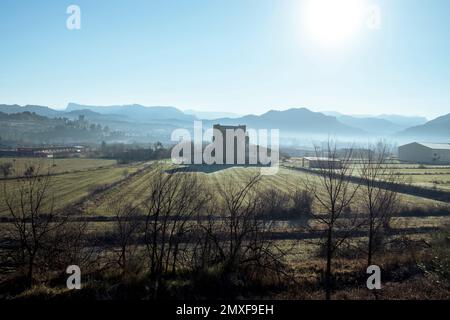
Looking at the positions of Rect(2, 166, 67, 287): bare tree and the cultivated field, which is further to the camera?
the cultivated field

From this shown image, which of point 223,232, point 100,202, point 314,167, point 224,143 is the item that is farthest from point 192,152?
point 223,232

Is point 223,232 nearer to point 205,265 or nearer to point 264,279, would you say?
point 205,265

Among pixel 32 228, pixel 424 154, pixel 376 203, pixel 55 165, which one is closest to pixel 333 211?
pixel 376 203

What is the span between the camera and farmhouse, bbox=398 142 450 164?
80.4 metres

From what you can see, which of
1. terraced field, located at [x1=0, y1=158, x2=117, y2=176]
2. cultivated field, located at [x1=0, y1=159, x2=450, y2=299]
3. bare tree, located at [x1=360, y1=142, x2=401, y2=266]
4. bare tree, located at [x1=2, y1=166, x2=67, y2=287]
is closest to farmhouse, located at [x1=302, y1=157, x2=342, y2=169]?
bare tree, located at [x1=360, y1=142, x2=401, y2=266]

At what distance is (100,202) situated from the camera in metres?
31.3

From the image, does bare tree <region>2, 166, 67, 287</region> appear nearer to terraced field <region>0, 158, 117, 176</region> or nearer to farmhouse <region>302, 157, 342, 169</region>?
farmhouse <region>302, 157, 342, 169</region>

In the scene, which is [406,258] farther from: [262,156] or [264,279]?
[262,156]

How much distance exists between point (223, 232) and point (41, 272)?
6.17 m

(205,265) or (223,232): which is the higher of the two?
(223,232)

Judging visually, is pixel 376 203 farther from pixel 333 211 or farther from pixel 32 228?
pixel 32 228

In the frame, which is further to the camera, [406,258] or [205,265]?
[406,258]
